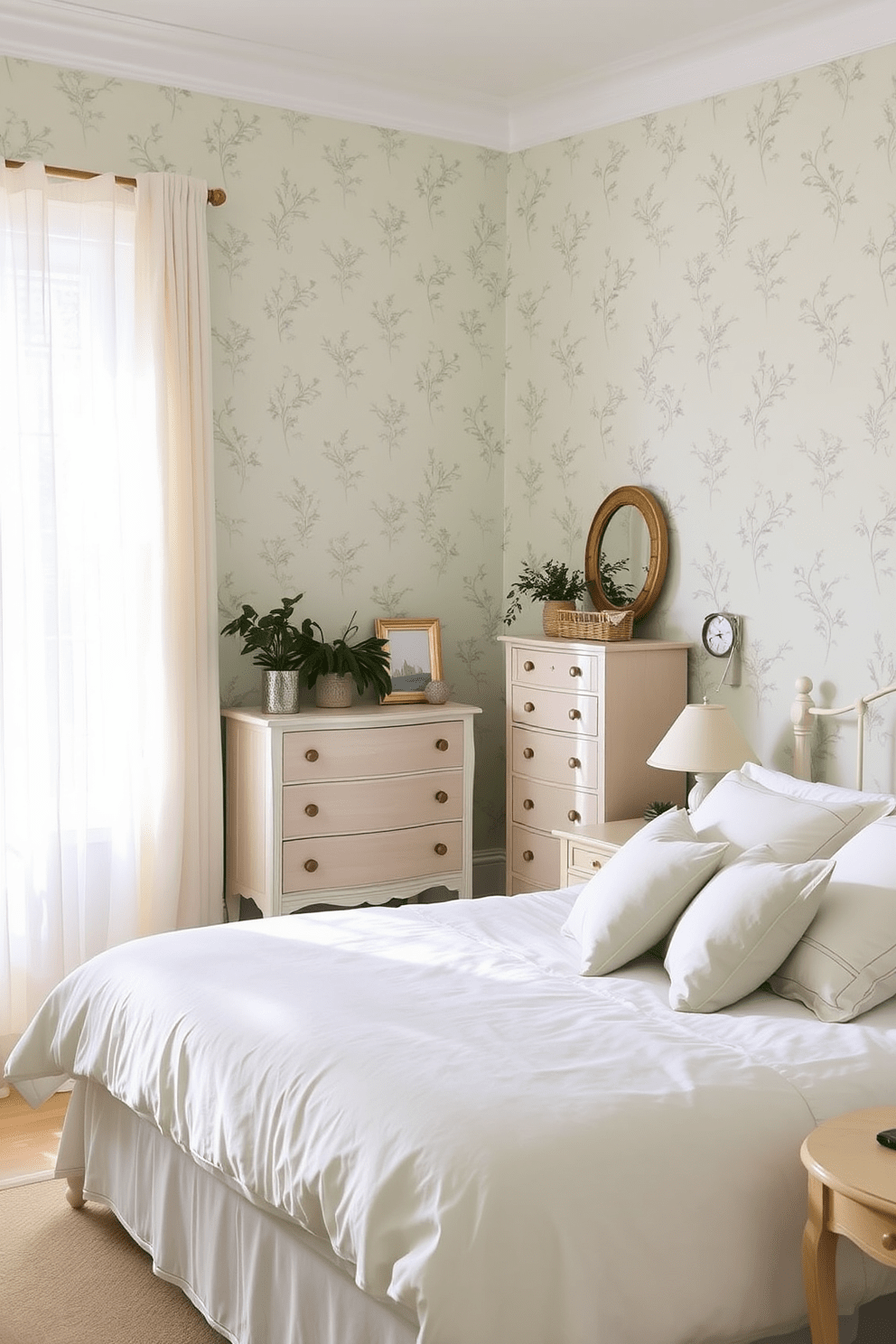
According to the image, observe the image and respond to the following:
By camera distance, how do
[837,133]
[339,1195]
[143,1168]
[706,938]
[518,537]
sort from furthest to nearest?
[518,537], [837,133], [143,1168], [706,938], [339,1195]

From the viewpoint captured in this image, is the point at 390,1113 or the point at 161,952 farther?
the point at 161,952

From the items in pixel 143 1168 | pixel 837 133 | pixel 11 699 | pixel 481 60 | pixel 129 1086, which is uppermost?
pixel 481 60

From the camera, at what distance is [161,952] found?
2953mm

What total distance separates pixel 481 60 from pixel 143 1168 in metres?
3.47

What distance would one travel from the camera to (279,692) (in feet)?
13.9

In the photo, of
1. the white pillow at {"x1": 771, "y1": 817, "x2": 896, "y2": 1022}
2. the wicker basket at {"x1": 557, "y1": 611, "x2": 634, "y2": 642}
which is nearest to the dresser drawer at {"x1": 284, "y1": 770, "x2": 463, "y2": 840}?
the wicker basket at {"x1": 557, "y1": 611, "x2": 634, "y2": 642}

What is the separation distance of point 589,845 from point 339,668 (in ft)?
3.30

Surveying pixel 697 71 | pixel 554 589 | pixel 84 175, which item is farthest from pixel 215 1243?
pixel 697 71

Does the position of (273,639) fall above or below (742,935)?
above

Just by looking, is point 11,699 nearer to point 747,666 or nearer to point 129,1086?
point 129,1086

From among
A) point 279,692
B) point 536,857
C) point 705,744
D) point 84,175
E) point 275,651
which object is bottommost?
point 536,857

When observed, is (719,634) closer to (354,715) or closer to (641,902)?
(354,715)

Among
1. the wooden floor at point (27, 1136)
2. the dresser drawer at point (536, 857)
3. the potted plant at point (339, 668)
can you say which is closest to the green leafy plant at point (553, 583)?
the potted plant at point (339, 668)

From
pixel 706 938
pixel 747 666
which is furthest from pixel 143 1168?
pixel 747 666
